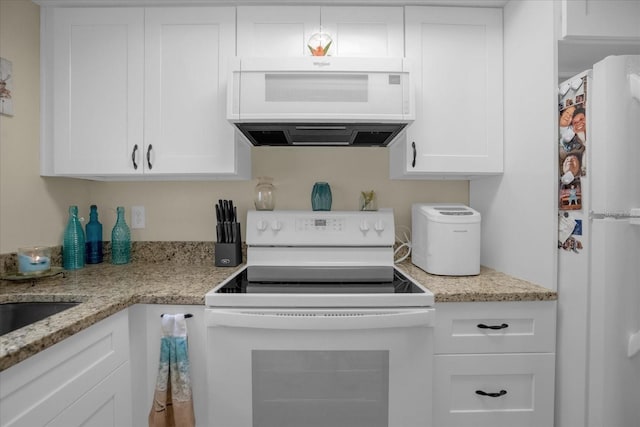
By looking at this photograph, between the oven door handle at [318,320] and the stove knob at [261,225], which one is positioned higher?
the stove knob at [261,225]

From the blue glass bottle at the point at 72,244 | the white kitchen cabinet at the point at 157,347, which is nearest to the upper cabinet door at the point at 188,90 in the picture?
the blue glass bottle at the point at 72,244

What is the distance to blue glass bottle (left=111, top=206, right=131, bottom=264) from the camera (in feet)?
6.02

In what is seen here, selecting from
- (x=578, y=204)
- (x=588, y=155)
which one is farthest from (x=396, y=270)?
(x=588, y=155)

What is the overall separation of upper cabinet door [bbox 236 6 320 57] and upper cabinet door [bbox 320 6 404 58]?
5.4 inches

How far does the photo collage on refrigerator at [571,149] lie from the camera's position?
1.17 meters

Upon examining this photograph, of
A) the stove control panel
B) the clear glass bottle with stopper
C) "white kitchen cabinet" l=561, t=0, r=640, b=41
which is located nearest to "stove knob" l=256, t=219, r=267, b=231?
the stove control panel

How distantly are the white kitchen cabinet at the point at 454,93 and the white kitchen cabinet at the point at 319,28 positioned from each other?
98 millimetres

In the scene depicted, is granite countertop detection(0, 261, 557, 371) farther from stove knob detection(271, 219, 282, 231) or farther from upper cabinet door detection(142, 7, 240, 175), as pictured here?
upper cabinet door detection(142, 7, 240, 175)

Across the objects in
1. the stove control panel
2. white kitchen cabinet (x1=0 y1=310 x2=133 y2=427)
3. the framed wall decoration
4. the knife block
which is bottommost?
white kitchen cabinet (x1=0 y1=310 x2=133 y2=427)

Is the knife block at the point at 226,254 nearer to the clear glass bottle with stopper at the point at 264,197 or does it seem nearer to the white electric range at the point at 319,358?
the clear glass bottle with stopper at the point at 264,197

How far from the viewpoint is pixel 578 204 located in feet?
3.91

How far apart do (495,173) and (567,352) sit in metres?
0.79

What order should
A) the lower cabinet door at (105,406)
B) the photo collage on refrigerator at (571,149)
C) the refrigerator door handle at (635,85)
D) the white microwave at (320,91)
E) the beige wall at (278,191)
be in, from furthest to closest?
the beige wall at (278,191), the white microwave at (320,91), the photo collage on refrigerator at (571,149), the refrigerator door handle at (635,85), the lower cabinet door at (105,406)

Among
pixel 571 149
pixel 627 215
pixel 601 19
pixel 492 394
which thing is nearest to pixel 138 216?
pixel 492 394
